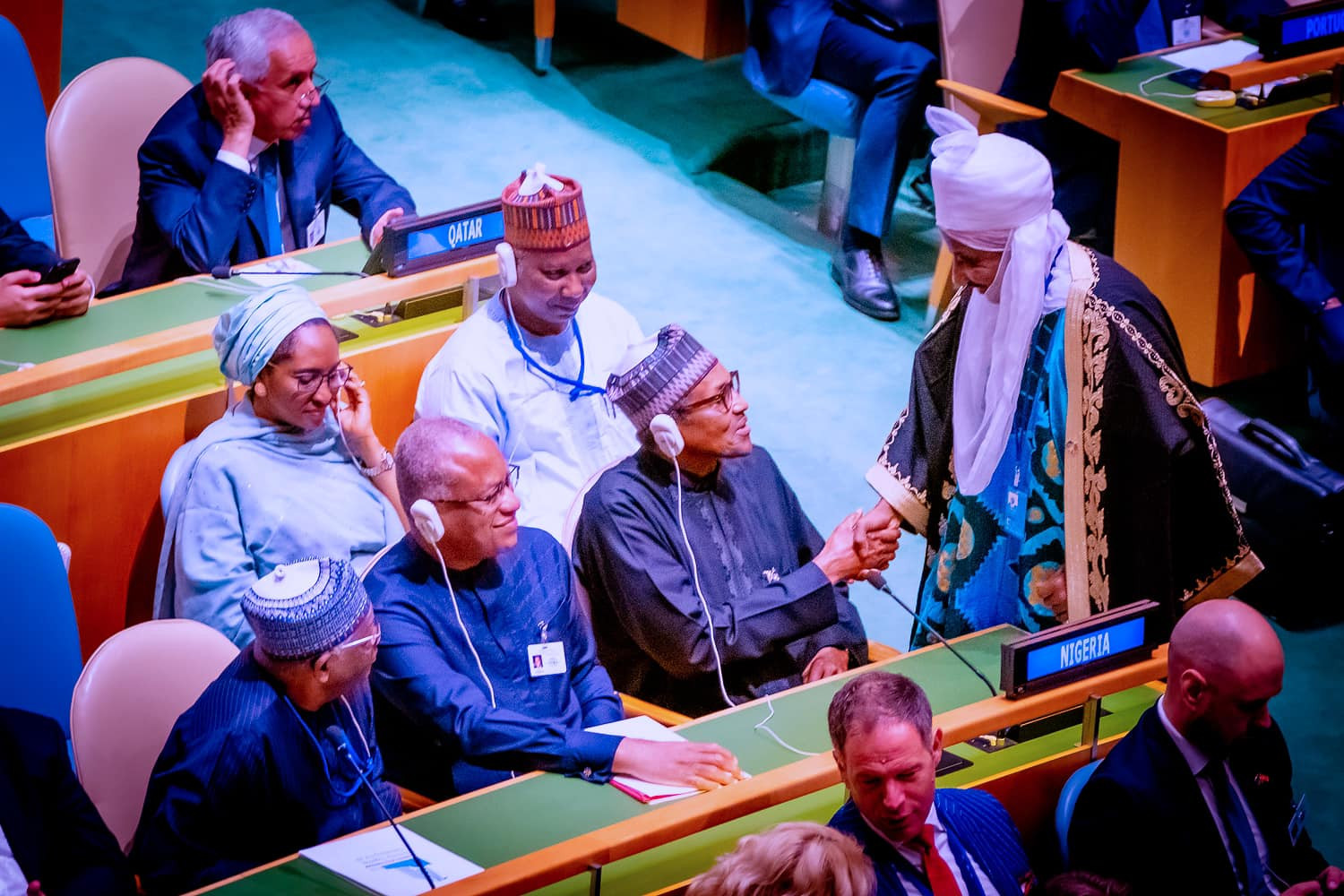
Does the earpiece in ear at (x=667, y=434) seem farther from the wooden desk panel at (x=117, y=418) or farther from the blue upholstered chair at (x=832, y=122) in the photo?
the blue upholstered chair at (x=832, y=122)

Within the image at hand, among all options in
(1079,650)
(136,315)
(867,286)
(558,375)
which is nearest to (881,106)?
(867,286)

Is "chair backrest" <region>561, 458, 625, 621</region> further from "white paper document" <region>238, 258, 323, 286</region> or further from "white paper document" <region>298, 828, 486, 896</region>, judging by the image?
"white paper document" <region>238, 258, 323, 286</region>

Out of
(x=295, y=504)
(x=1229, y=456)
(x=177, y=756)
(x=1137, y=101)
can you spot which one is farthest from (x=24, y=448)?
(x=1137, y=101)

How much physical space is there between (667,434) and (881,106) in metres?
2.85

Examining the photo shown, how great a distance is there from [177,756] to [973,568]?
1455mm

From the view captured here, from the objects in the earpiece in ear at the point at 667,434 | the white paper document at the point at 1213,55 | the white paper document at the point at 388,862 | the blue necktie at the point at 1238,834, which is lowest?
the blue necktie at the point at 1238,834

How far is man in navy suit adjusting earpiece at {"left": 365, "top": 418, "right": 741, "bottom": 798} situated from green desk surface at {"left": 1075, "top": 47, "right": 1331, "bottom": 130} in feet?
8.84

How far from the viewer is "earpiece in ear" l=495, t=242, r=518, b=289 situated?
11.7ft

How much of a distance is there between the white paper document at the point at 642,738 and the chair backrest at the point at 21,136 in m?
2.56

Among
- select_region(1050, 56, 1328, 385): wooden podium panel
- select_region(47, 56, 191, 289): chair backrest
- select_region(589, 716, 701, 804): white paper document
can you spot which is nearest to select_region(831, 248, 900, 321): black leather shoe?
select_region(1050, 56, 1328, 385): wooden podium panel

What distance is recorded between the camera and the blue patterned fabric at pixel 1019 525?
2910mm

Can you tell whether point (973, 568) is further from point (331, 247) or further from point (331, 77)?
point (331, 77)

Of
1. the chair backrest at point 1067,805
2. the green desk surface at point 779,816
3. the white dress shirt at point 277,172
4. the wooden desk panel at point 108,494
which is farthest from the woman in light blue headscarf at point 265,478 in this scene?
the chair backrest at point 1067,805

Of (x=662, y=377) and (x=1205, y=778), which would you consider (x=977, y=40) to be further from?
(x=1205, y=778)
